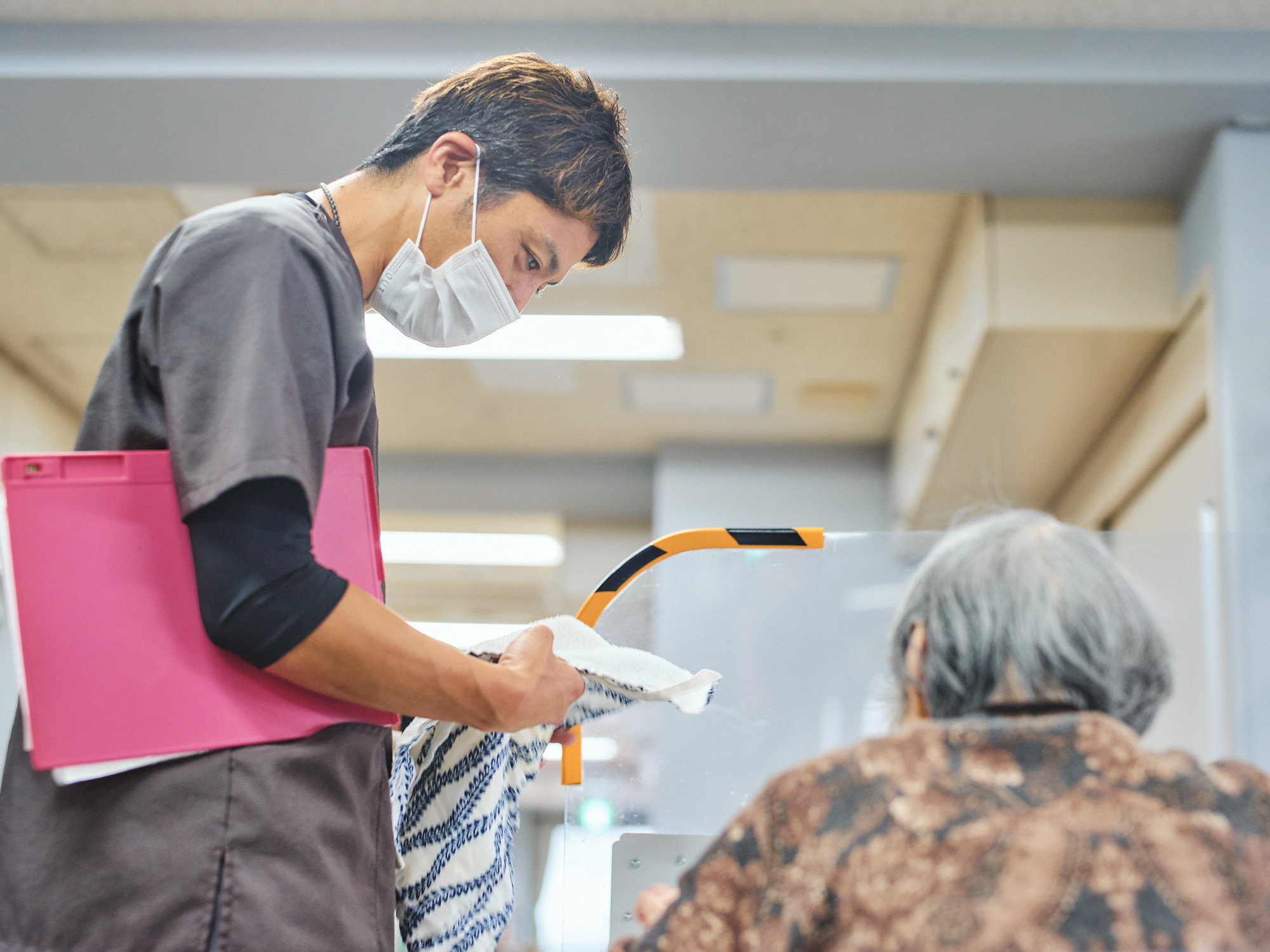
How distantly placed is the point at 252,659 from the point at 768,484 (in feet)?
15.2

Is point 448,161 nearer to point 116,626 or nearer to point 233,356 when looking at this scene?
point 233,356

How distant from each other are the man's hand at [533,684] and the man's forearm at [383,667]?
3 cm

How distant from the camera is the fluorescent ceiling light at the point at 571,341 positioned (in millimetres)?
4148

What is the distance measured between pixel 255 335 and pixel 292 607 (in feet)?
0.61

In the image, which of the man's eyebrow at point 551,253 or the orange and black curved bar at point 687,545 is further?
the orange and black curved bar at point 687,545

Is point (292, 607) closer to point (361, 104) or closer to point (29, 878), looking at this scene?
point (29, 878)

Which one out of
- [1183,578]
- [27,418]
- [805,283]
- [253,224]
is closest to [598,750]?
[253,224]

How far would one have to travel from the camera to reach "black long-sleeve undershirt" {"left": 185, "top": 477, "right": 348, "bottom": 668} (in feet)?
2.59

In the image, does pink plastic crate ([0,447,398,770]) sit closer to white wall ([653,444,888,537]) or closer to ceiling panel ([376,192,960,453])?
ceiling panel ([376,192,960,453])

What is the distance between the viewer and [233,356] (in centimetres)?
80

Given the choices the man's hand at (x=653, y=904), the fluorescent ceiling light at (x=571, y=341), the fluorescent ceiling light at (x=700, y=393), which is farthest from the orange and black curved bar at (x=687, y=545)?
the fluorescent ceiling light at (x=700, y=393)

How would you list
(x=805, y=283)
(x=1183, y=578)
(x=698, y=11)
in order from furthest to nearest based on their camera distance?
(x=805, y=283) < (x=698, y=11) < (x=1183, y=578)

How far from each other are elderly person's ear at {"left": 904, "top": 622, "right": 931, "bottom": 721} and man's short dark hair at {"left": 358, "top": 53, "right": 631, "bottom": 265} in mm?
540

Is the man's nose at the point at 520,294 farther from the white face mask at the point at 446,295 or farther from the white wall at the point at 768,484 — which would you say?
the white wall at the point at 768,484
